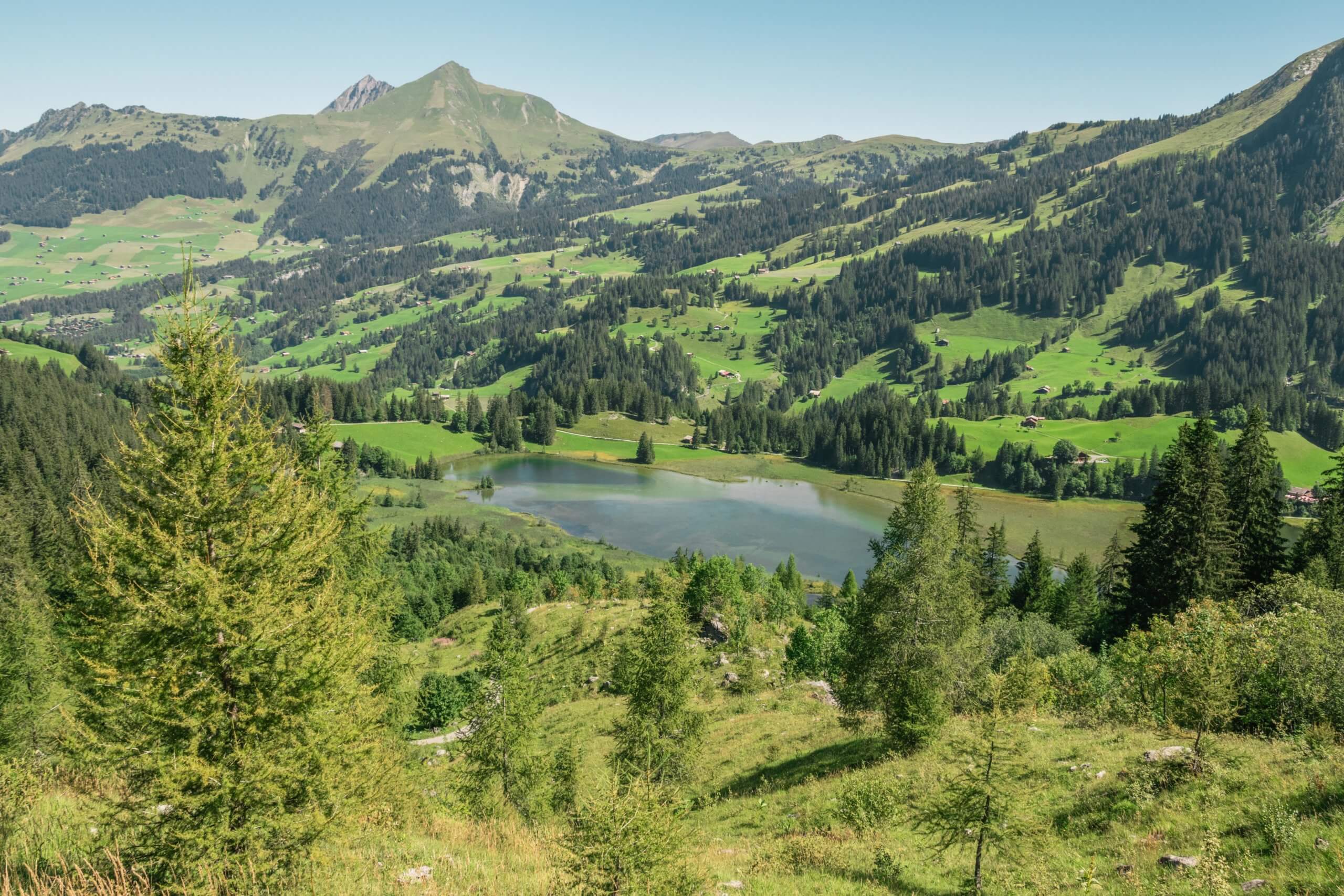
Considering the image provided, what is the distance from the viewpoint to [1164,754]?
1911 cm

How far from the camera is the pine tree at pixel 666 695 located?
29.0m

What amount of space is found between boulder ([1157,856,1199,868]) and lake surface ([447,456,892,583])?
97.3 meters

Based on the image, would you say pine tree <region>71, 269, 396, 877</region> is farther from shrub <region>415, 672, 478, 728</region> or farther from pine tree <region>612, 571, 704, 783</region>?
shrub <region>415, 672, 478, 728</region>

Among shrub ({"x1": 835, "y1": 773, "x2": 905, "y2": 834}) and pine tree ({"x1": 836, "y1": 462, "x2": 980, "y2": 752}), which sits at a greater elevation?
pine tree ({"x1": 836, "y1": 462, "x2": 980, "y2": 752})

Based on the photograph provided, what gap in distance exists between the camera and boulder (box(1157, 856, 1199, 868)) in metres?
13.5

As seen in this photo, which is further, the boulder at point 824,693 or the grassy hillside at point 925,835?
the boulder at point 824,693

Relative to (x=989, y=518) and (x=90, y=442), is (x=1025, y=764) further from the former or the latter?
(x=90, y=442)

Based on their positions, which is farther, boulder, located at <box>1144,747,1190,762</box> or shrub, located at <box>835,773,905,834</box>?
shrub, located at <box>835,773,905,834</box>

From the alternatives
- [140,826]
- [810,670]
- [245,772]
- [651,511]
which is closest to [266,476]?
[245,772]

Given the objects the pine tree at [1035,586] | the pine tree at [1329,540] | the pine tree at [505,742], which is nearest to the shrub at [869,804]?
the pine tree at [505,742]

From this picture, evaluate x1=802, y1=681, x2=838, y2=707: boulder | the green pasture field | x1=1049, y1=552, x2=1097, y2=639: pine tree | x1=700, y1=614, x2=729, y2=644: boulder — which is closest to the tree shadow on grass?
x1=802, y1=681, x2=838, y2=707: boulder

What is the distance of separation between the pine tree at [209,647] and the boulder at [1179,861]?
16296 mm

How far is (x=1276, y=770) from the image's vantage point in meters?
16.2

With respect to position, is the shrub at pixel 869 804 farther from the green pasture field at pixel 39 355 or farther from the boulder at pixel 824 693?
the green pasture field at pixel 39 355
